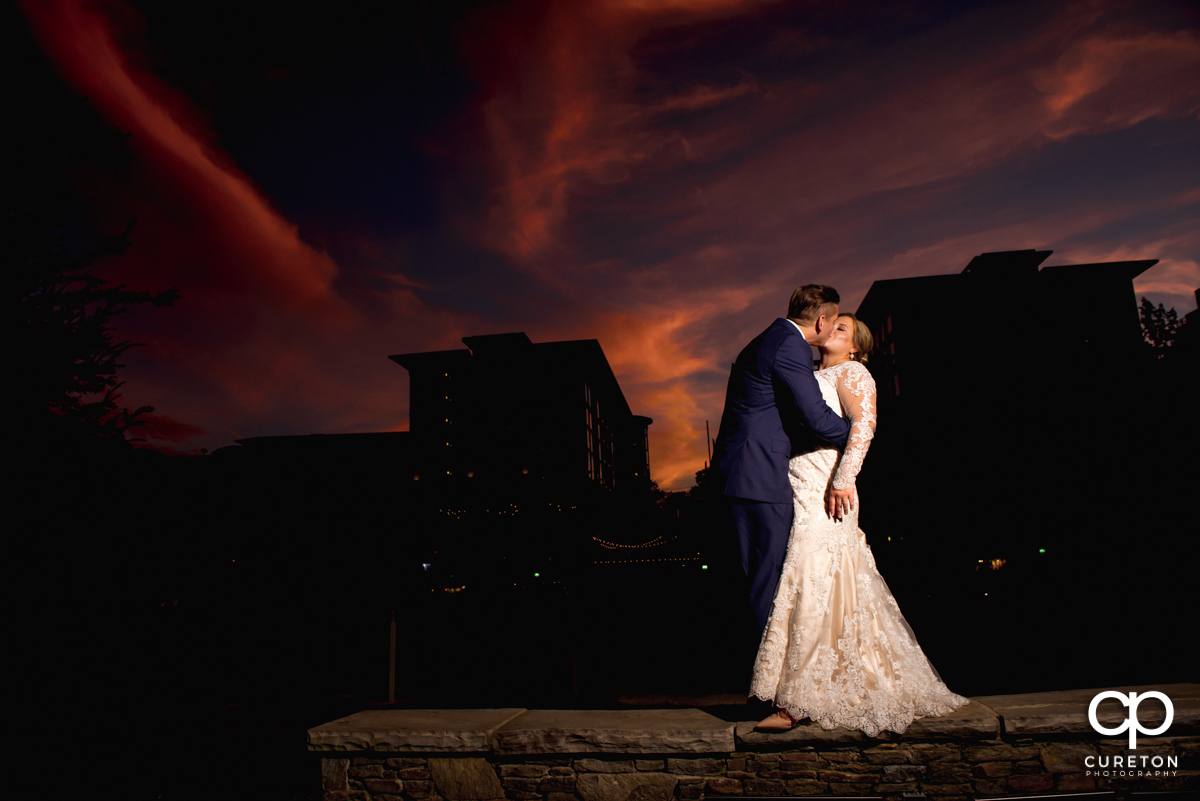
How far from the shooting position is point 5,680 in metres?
A: 4.51

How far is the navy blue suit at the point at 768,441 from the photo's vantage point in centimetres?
308

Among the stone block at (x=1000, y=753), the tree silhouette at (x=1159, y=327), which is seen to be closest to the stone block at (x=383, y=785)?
the stone block at (x=1000, y=753)

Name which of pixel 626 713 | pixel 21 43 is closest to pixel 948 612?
pixel 626 713

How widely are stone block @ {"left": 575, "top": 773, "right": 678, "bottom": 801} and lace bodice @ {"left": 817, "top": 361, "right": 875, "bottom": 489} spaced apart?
1728 mm

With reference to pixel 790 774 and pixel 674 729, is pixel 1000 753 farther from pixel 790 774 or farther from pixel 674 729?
pixel 674 729

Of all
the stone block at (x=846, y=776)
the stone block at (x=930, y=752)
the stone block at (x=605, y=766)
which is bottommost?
the stone block at (x=846, y=776)

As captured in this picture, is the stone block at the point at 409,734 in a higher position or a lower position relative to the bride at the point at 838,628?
lower

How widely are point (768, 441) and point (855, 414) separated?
51 centimetres

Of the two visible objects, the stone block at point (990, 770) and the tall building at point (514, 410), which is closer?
the stone block at point (990, 770)

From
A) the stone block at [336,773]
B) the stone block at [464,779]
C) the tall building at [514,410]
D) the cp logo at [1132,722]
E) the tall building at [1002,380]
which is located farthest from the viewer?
the tall building at [1002,380]

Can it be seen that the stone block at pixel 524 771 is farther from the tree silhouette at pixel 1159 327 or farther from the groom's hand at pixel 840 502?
the tree silhouette at pixel 1159 327

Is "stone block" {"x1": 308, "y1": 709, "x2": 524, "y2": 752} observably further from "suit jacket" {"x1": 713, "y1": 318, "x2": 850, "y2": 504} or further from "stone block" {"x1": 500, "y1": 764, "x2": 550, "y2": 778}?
"suit jacket" {"x1": 713, "y1": 318, "x2": 850, "y2": 504}

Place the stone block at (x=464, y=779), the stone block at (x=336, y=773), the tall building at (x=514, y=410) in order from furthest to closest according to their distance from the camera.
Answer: the tall building at (x=514, y=410) < the stone block at (x=336, y=773) < the stone block at (x=464, y=779)

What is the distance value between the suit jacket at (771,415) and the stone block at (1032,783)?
5.57 ft
